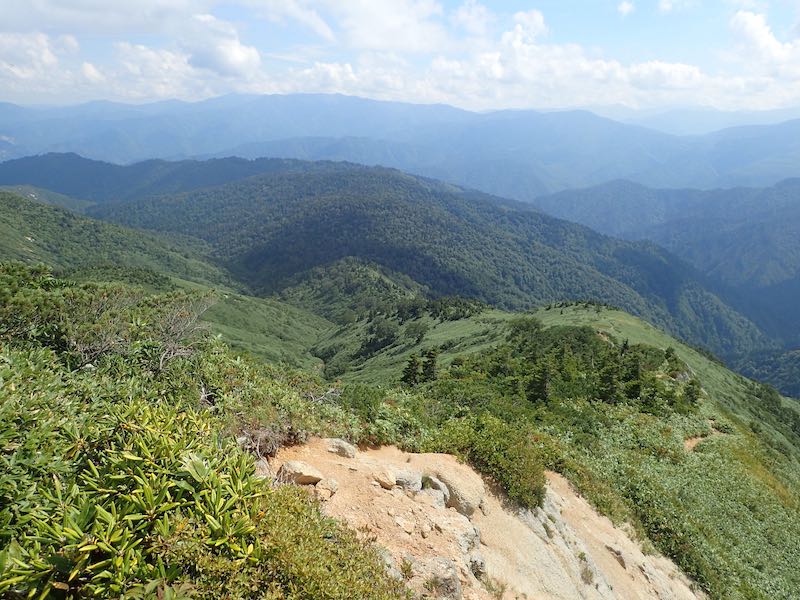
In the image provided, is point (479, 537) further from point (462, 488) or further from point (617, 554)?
point (617, 554)

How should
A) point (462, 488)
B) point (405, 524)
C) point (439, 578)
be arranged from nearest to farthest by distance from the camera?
point (439, 578), point (405, 524), point (462, 488)

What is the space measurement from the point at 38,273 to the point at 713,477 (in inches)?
1395

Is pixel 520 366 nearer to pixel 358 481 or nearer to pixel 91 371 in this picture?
pixel 358 481

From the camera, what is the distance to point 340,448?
1320 centimetres

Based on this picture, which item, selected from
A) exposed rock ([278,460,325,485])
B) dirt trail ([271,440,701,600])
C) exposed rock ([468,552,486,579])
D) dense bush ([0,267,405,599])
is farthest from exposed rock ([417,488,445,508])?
dense bush ([0,267,405,599])

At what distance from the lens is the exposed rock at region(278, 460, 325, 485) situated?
1023 centimetres

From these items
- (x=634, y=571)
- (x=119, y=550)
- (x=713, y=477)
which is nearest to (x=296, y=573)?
(x=119, y=550)

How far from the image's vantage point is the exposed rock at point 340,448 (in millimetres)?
13102

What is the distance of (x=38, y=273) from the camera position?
18.5m

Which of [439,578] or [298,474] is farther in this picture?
[298,474]

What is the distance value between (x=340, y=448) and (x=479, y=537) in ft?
14.7

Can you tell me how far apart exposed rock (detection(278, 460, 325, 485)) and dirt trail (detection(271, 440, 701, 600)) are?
64cm

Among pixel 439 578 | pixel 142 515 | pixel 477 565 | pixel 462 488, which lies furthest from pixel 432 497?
pixel 142 515

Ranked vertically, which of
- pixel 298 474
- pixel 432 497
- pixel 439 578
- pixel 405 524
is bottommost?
pixel 432 497
